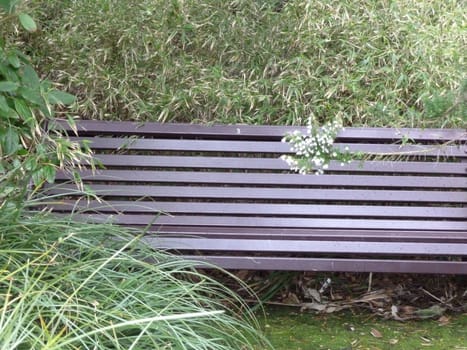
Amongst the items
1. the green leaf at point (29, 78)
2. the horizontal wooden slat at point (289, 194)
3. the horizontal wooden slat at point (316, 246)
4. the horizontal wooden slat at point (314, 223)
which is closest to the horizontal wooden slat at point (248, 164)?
the horizontal wooden slat at point (289, 194)

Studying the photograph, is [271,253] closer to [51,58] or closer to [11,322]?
[11,322]

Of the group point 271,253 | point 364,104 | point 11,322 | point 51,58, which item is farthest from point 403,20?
point 11,322

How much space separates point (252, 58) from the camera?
13.5 ft

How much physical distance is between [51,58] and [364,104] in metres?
2.06

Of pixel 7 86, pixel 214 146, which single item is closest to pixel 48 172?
pixel 7 86

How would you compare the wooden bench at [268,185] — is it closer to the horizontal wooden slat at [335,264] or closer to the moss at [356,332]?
the horizontal wooden slat at [335,264]

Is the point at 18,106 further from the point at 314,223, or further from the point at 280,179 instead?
the point at 314,223

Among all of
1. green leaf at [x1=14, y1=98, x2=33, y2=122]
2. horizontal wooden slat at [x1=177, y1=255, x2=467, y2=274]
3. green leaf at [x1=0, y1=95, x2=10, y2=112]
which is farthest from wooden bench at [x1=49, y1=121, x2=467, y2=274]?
green leaf at [x1=0, y1=95, x2=10, y2=112]

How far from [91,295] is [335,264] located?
1.31 meters

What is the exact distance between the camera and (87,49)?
13.3 ft

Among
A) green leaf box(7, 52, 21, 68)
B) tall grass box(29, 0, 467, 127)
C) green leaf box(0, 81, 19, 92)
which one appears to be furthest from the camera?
tall grass box(29, 0, 467, 127)

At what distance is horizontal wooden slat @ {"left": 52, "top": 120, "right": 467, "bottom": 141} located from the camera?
3.60 meters

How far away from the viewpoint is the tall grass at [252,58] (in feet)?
12.7

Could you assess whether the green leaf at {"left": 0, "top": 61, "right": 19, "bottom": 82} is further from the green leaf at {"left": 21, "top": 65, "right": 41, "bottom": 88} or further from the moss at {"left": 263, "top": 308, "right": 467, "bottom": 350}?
the moss at {"left": 263, "top": 308, "right": 467, "bottom": 350}
